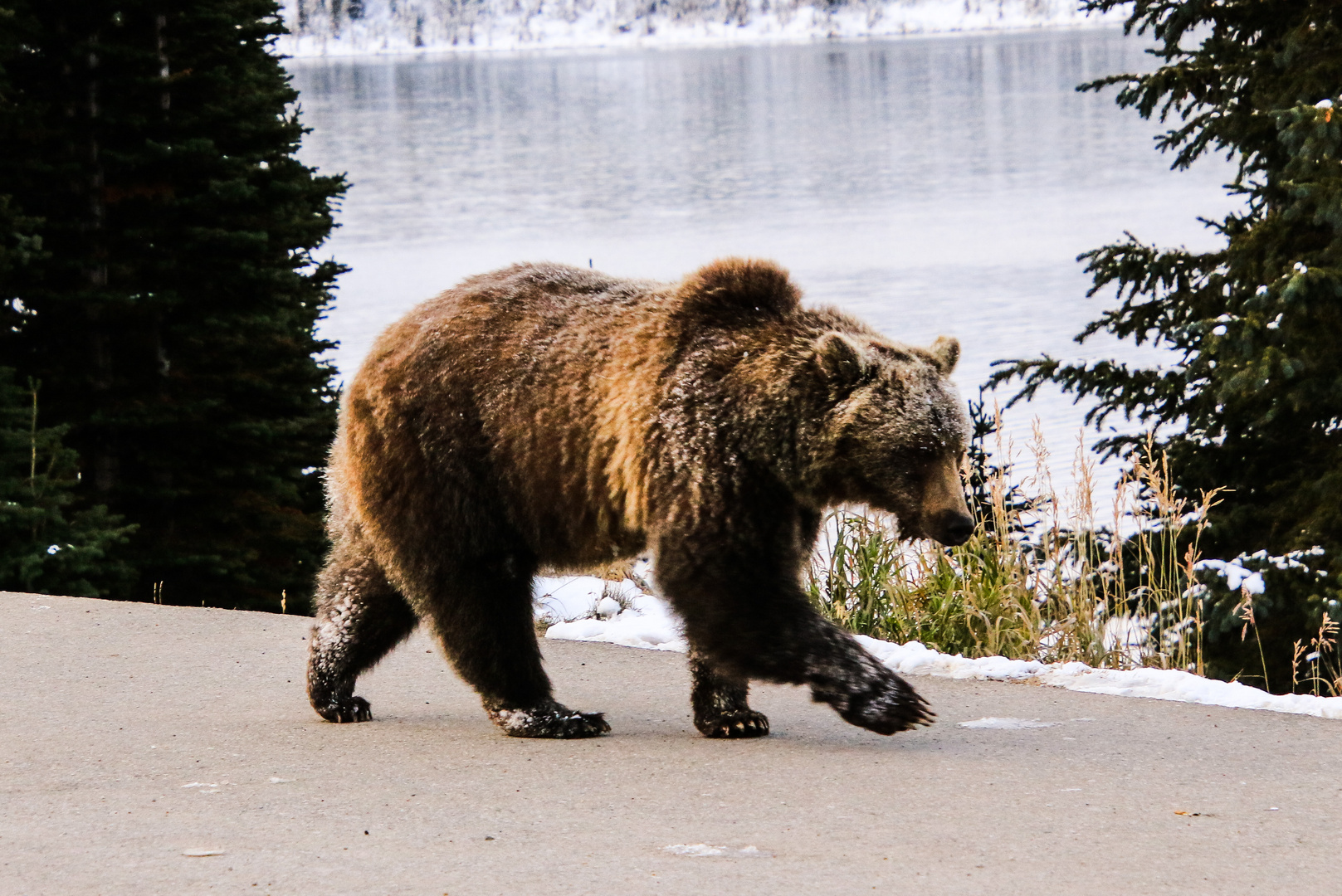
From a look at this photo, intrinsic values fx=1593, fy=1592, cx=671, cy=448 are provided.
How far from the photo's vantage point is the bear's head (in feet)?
16.4

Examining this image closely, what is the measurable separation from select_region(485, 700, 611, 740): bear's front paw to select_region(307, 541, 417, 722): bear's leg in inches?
26.7

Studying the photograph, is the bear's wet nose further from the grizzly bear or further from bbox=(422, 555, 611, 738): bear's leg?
bbox=(422, 555, 611, 738): bear's leg

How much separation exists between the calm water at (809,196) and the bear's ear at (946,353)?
8.19 m

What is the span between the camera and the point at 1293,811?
14.0 feet

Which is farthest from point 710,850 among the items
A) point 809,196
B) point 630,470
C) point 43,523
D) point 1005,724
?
point 809,196

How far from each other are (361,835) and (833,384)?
2010mm

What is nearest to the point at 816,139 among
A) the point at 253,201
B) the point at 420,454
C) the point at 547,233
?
the point at 547,233

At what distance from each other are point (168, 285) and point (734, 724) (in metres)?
13.4

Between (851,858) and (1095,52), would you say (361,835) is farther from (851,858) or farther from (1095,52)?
(1095,52)

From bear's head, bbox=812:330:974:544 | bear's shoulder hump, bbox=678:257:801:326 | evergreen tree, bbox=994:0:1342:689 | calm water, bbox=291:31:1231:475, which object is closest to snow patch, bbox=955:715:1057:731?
bear's head, bbox=812:330:974:544

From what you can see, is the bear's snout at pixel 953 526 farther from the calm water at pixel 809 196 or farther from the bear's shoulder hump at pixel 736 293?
the calm water at pixel 809 196

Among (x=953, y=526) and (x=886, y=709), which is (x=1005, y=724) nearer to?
(x=886, y=709)

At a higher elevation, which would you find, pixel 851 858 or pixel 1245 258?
pixel 1245 258

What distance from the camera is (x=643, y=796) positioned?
4.54 m
